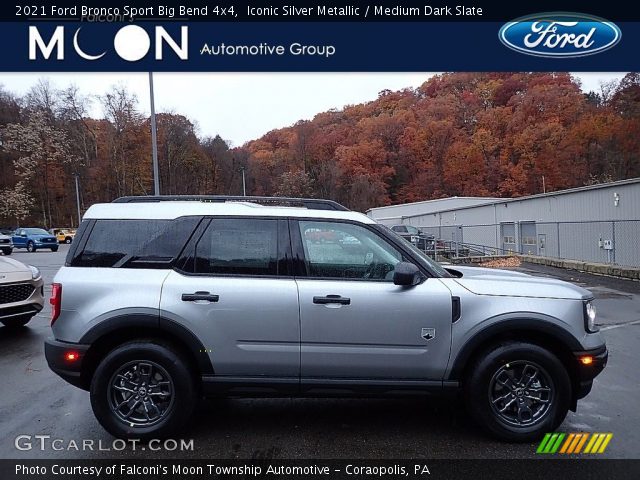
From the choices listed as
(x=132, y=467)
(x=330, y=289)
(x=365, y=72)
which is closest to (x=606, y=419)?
(x=330, y=289)

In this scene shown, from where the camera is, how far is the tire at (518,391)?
11.0ft

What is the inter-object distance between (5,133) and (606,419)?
69081mm

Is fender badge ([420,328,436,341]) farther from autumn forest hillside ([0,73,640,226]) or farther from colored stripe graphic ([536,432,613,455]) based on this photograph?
autumn forest hillside ([0,73,640,226])

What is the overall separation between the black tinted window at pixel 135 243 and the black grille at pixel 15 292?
3866 mm

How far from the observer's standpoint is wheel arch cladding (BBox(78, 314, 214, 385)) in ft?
11.1

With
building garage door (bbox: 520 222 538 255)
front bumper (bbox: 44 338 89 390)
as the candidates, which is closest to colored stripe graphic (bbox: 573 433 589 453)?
front bumper (bbox: 44 338 89 390)

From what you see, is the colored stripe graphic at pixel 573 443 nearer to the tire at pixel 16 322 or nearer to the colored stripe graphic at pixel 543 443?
the colored stripe graphic at pixel 543 443

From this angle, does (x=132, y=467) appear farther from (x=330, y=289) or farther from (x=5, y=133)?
(x=5, y=133)

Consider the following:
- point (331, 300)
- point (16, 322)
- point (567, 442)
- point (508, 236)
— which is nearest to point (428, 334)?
point (331, 300)

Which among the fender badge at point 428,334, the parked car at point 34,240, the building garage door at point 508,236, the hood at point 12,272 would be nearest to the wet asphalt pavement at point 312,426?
the fender badge at point 428,334

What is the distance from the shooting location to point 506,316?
132 inches

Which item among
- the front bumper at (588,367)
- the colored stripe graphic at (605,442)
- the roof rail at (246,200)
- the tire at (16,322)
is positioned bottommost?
the colored stripe graphic at (605,442)

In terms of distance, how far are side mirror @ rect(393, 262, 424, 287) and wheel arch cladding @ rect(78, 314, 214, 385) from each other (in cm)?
166

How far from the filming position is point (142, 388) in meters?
3.47
